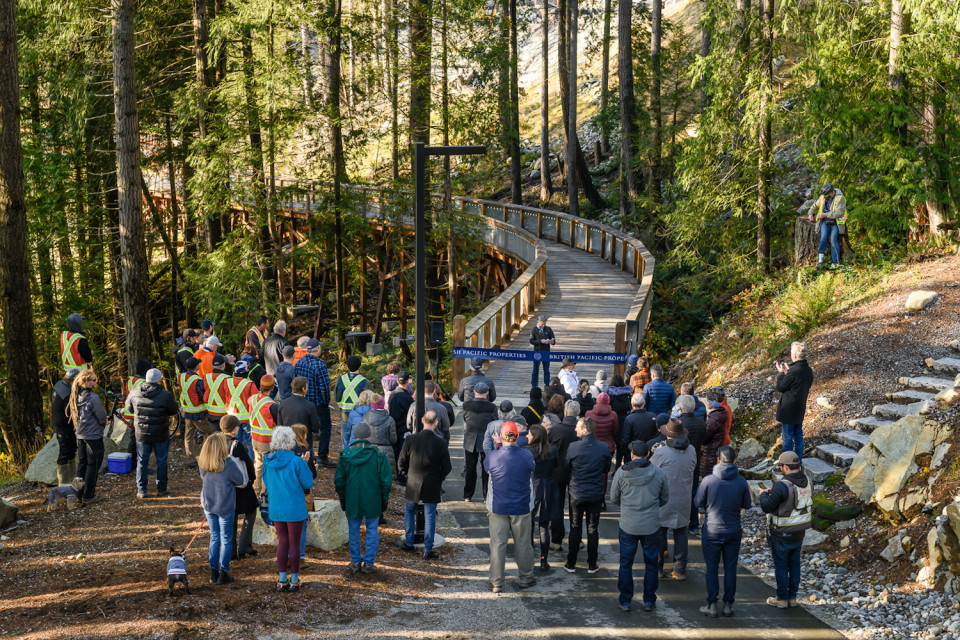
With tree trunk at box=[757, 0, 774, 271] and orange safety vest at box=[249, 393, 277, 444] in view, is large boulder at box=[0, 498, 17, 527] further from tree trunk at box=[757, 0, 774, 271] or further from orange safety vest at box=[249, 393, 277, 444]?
tree trunk at box=[757, 0, 774, 271]

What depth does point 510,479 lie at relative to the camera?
27.8ft

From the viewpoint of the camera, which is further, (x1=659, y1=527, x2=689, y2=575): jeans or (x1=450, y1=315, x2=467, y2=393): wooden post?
(x1=450, y1=315, x2=467, y2=393): wooden post

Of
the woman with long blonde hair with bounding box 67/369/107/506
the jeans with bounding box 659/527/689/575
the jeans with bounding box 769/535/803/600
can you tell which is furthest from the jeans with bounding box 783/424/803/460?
the woman with long blonde hair with bounding box 67/369/107/506

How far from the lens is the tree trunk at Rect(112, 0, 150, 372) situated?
50.2 ft

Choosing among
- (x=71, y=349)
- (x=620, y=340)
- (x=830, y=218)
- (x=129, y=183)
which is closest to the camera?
(x=71, y=349)

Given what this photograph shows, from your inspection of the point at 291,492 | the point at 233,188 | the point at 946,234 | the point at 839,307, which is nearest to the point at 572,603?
the point at 291,492

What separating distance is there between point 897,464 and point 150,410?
8967 mm

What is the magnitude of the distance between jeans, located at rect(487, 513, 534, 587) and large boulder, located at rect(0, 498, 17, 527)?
5.58 metres

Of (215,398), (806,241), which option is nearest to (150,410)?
(215,398)

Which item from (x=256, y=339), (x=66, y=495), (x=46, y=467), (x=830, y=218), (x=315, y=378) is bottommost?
(x=66, y=495)

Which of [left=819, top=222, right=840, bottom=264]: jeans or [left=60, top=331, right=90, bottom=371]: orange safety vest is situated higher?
[left=819, top=222, right=840, bottom=264]: jeans

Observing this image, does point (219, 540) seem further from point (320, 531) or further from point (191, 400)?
point (191, 400)

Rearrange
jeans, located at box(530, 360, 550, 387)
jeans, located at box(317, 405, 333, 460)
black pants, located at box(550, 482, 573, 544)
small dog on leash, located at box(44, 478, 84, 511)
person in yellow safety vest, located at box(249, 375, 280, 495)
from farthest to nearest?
jeans, located at box(530, 360, 550, 387), jeans, located at box(317, 405, 333, 460), small dog on leash, located at box(44, 478, 84, 511), person in yellow safety vest, located at box(249, 375, 280, 495), black pants, located at box(550, 482, 573, 544)

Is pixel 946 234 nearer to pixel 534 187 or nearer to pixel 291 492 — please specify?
pixel 291 492
